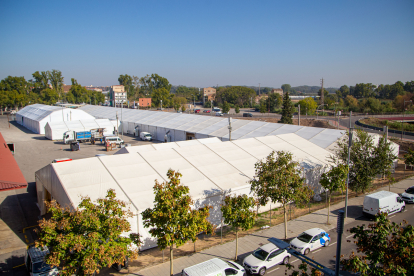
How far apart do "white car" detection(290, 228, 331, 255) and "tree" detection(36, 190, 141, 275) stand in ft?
26.1

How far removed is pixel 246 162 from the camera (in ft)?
62.8

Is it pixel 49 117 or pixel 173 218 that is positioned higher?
pixel 49 117

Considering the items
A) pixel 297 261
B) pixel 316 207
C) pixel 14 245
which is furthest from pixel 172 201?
pixel 316 207

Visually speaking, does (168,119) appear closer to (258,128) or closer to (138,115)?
(138,115)

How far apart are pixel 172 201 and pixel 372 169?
15.5 metres

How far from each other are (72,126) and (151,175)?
33.8 metres

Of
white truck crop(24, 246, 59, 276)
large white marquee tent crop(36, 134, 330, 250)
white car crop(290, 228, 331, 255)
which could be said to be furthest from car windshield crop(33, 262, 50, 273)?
white car crop(290, 228, 331, 255)

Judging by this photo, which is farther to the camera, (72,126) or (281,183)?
(72,126)

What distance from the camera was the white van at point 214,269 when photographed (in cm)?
993

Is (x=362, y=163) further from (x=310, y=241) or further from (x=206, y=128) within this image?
(x=206, y=128)

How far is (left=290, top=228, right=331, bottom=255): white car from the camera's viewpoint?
42.1ft

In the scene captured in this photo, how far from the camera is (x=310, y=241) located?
1299 centimetres

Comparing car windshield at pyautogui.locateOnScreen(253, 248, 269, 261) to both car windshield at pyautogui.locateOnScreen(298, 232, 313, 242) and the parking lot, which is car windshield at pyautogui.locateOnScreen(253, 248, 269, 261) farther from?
the parking lot

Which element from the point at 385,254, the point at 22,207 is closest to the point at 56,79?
the point at 22,207
